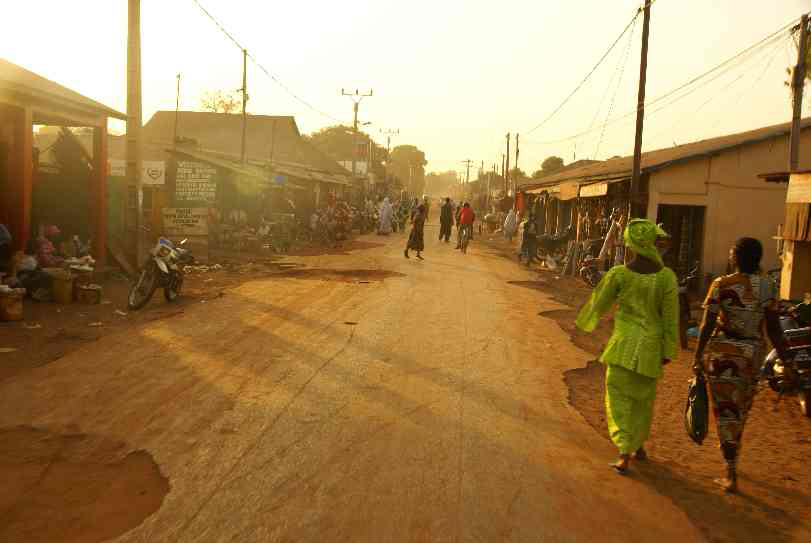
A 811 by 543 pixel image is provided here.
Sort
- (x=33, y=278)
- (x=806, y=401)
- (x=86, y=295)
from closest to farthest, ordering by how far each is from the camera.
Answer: (x=806, y=401)
(x=33, y=278)
(x=86, y=295)

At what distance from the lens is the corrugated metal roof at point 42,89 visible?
11047mm

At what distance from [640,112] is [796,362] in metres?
12.2

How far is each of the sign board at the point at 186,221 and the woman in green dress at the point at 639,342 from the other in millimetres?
17593

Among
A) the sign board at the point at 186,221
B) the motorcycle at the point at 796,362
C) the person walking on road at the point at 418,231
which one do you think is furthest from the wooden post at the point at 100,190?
the motorcycle at the point at 796,362

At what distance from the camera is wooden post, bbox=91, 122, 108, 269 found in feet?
47.2

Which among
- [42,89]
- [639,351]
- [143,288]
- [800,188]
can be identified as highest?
[42,89]

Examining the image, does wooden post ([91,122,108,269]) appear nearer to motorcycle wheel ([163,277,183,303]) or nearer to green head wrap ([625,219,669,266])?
motorcycle wheel ([163,277,183,303])

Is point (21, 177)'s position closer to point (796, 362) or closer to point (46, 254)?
point (46, 254)

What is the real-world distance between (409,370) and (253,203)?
22.2m

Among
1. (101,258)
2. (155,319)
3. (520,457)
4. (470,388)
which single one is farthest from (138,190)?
(520,457)

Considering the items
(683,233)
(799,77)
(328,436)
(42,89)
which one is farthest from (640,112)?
(328,436)

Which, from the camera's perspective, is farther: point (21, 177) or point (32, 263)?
point (21, 177)

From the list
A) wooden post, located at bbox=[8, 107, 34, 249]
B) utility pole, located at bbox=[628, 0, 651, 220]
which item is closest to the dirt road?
wooden post, located at bbox=[8, 107, 34, 249]

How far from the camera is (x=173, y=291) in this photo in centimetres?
1235
